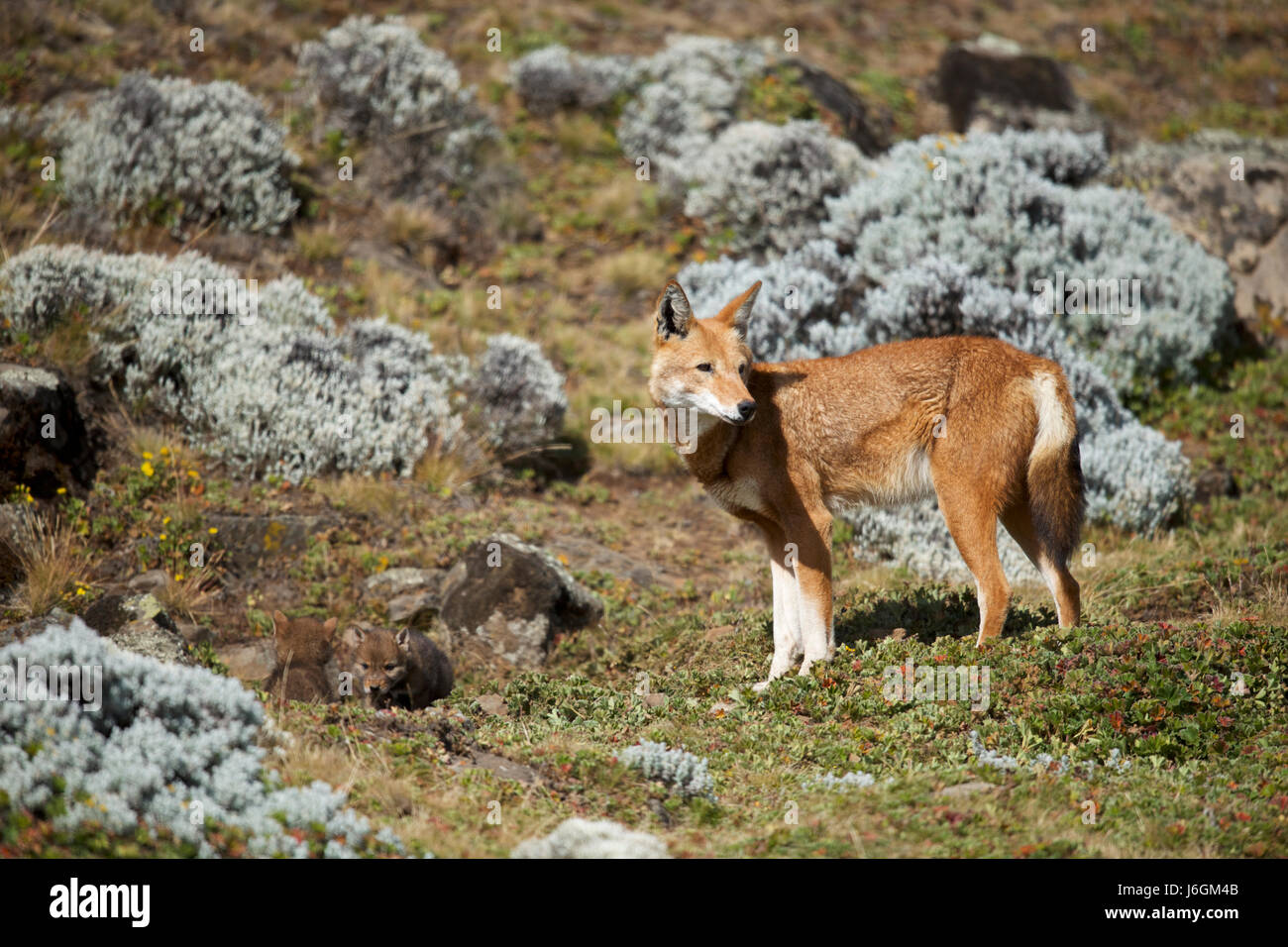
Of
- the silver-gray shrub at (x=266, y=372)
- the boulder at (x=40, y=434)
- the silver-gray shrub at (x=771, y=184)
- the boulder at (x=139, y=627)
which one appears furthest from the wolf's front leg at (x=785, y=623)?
the silver-gray shrub at (x=771, y=184)

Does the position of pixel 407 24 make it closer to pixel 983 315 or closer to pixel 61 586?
pixel 983 315

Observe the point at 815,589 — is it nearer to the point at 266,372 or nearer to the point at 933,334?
the point at 933,334

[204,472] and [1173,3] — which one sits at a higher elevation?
[1173,3]

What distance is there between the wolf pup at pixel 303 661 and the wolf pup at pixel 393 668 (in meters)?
0.18

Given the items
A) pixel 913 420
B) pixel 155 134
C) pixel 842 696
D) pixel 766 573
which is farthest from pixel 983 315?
pixel 155 134

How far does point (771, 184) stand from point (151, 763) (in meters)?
12.6

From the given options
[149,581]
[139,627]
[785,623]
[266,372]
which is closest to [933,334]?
[785,623]

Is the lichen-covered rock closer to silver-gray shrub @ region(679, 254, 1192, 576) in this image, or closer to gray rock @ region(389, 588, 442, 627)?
gray rock @ region(389, 588, 442, 627)

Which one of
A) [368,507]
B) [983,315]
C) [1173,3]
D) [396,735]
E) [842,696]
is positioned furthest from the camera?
[1173,3]

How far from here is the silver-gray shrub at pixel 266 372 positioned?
9.88 meters

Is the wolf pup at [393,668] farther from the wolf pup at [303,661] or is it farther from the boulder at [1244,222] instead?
the boulder at [1244,222]

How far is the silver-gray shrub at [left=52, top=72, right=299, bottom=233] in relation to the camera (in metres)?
12.5

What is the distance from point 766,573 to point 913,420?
10.5 feet

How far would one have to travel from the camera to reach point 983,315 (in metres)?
11.6
